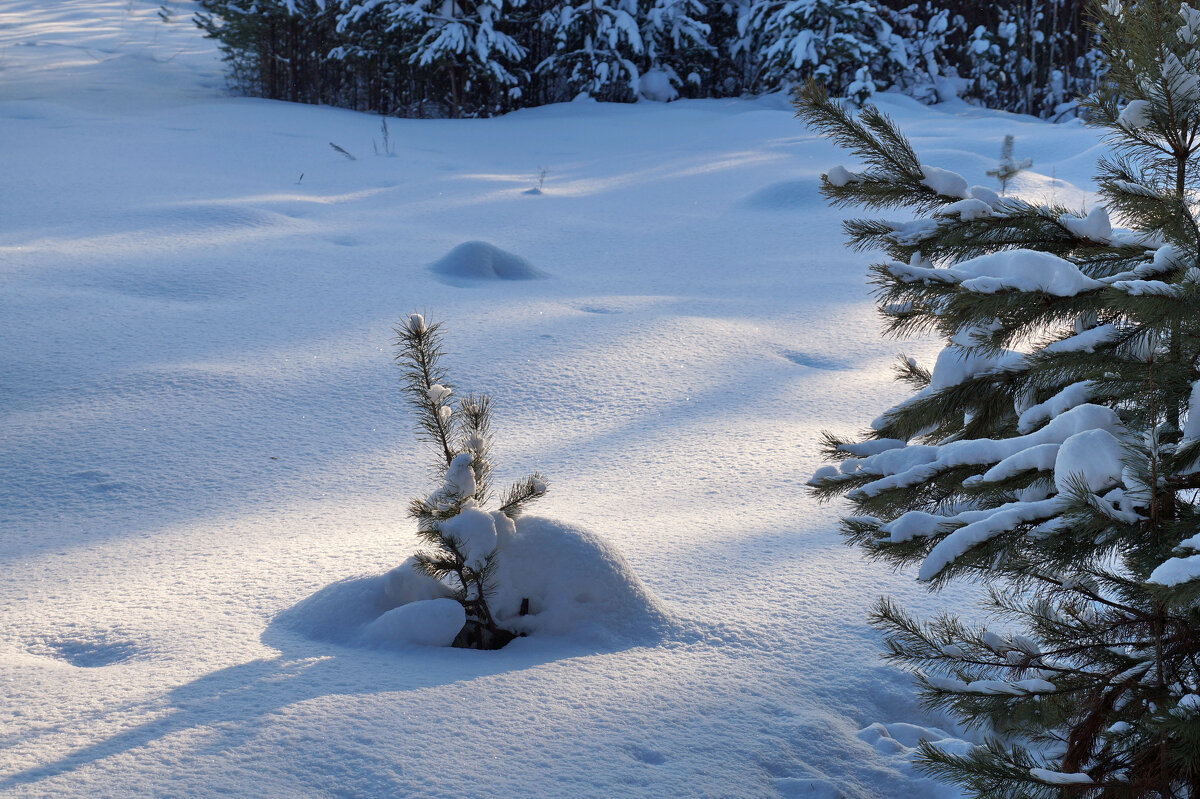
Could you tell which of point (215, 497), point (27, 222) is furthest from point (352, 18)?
point (215, 497)

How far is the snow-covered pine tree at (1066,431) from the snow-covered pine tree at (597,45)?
13510 millimetres

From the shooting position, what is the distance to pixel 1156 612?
4.82ft

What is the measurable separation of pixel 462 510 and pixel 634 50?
13421 millimetres

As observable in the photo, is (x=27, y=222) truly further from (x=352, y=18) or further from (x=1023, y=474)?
(x=352, y=18)

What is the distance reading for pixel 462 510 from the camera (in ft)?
7.40

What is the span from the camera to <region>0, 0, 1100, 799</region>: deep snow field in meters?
1.84

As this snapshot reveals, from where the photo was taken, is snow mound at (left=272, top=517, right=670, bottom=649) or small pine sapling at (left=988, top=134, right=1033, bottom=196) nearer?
snow mound at (left=272, top=517, right=670, bottom=649)

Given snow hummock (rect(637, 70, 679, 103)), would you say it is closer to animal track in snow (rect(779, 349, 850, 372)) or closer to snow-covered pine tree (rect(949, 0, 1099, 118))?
snow-covered pine tree (rect(949, 0, 1099, 118))

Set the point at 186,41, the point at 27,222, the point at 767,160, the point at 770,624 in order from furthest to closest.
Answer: the point at 186,41 < the point at 767,160 < the point at 27,222 < the point at 770,624

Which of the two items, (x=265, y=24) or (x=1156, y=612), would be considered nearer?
(x=1156, y=612)

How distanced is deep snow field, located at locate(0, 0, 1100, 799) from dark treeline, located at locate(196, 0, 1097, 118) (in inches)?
225

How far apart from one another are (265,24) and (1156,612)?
52.2ft

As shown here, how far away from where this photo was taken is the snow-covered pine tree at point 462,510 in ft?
7.30

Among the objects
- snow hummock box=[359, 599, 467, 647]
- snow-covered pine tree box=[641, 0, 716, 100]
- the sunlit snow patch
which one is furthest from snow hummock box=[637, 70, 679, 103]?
snow hummock box=[359, 599, 467, 647]
